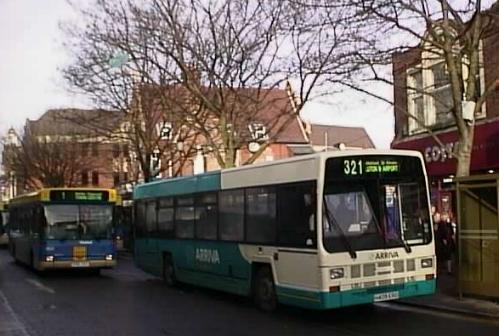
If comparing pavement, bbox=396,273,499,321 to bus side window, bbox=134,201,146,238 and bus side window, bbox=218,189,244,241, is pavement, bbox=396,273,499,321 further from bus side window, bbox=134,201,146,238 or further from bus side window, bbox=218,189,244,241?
bus side window, bbox=134,201,146,238

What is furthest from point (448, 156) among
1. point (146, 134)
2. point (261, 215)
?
point (146, 134)

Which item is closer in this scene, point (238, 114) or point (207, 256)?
point (207, 256)

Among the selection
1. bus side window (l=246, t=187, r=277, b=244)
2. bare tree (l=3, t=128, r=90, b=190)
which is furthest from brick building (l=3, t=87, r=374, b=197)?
bus side window (l=246, t=187, r=277, b=244)

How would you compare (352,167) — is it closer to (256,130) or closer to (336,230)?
(336,230)

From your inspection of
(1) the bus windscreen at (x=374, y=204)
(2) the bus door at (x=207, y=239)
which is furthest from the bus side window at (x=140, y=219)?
(1) the bus windscreen at (x=374, y=204)

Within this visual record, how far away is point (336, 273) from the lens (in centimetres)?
1356

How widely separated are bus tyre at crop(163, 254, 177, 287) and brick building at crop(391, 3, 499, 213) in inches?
276

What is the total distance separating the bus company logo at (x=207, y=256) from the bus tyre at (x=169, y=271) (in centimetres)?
235

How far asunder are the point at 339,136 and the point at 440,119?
73134mm

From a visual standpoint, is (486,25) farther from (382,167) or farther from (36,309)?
(36,309)

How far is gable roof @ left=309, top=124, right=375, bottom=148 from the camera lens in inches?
3716

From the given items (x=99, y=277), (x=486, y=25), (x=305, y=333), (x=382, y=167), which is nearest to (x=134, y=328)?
(x=305, y=333)

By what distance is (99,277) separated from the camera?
26.4 metres

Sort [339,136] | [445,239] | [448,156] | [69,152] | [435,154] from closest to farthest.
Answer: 1. [445,239]
2. [448,156]
3. [435,154]
4. [69,152]
5. [339,136]
